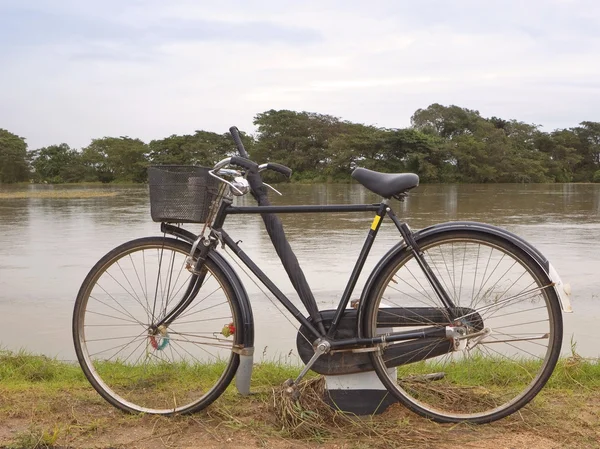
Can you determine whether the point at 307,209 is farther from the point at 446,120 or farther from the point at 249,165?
the point at 446,120

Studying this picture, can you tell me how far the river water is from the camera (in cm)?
462

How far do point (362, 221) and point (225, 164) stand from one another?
385 inches

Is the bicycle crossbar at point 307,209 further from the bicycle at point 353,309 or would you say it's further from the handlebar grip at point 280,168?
the handlebar grip at point 280,168

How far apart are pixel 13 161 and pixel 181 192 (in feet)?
171

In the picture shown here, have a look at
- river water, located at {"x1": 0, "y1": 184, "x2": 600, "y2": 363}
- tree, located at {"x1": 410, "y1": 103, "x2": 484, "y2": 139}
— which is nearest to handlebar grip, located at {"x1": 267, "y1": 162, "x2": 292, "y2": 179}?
river water, located at {"x1": 0, "y1": 184, "x2": 600, "y2": 363}

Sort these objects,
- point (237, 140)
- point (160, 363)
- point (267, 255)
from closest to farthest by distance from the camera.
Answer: point (237, 140)
point (160, 363)
point (267, 255)

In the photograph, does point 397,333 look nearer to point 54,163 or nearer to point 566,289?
point 566,289

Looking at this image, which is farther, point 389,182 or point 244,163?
point 244,163

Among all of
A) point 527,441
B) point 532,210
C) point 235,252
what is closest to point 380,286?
point 235,252

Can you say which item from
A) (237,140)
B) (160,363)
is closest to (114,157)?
(160,363)

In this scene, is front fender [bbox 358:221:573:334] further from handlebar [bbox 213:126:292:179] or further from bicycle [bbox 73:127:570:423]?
handlebar [bbox 213:126:292:179]

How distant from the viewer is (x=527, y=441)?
2463mm

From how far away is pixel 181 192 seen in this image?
2643mm

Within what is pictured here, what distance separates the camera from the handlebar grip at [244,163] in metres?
2.68
